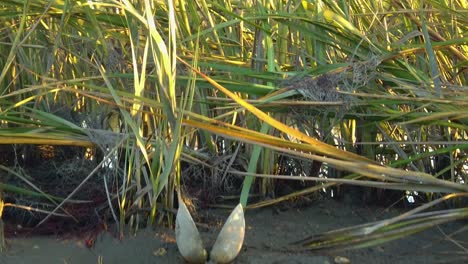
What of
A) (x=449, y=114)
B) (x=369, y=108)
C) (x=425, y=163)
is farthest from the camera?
(x=425, y=163)

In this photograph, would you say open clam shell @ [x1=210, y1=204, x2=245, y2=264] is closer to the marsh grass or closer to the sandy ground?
the sandy ground

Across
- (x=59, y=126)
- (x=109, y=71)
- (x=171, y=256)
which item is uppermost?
(x=109, y=71)

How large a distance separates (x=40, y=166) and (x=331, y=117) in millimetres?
944

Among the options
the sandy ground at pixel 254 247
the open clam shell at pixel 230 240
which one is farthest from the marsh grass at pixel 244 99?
the open clam shell at pixel 230 240

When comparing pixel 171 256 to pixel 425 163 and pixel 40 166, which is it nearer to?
pixel 40 166

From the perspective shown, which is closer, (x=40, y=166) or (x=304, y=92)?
(x=304, y=92)

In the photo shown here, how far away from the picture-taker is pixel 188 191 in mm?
2203

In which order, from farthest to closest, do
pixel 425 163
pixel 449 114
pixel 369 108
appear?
1. pixel 425 163
2. pixel 369 108
3. pixel 449 114

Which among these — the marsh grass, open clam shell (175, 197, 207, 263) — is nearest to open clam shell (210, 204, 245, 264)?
open clam shell (175, 197, 207, 263)

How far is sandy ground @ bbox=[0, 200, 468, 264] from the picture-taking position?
1968 millimetres

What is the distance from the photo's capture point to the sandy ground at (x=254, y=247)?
1968mm

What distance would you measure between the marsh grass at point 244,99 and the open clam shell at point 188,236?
0.10 metres

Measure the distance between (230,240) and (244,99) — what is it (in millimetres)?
425

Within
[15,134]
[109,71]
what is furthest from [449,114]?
[15,134]
